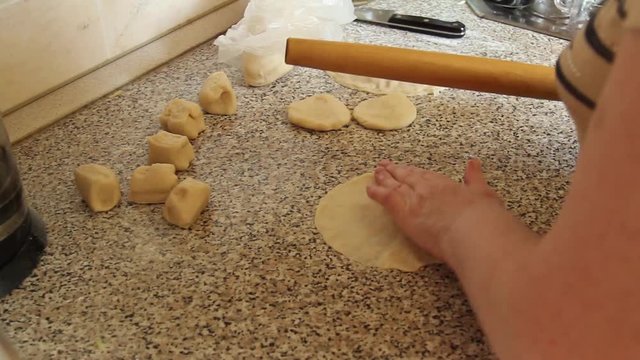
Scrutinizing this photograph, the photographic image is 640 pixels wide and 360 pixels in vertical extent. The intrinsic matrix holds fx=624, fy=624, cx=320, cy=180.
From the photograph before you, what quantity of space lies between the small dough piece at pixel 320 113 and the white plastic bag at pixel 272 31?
107mm

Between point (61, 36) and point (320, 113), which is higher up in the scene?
point (61, 36)

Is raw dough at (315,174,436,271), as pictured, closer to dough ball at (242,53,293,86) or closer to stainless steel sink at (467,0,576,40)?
dough ball at (242,53,293,86)

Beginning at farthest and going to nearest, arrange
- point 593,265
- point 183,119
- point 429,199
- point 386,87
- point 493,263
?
point 386,87
point 183,119
point 429,199
point 493,263
point 593,265

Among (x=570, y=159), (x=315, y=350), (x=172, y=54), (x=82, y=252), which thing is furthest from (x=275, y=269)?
(x=172, y=54)

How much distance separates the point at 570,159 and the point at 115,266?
61 centimetres

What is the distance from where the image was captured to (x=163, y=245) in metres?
0.71

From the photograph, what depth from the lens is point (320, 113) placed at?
0.93m

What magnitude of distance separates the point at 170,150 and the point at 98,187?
10 cm

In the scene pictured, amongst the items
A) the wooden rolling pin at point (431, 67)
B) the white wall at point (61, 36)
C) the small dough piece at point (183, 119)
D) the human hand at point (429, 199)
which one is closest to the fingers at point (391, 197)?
the human hand at point (429, 199)

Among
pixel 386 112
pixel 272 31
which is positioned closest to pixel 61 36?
pixel 272 31

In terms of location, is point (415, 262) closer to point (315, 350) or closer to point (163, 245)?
point (315, 350)

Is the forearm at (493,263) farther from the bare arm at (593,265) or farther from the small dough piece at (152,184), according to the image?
the small dough piece at (152,184)

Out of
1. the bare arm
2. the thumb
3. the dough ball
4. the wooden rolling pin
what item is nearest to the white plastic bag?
the dough ball

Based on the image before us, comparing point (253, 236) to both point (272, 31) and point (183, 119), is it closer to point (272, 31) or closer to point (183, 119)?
point (183, 119)
